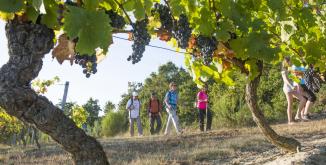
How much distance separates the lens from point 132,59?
320 cm

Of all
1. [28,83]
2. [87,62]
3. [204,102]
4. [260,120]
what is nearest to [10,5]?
[28,83]

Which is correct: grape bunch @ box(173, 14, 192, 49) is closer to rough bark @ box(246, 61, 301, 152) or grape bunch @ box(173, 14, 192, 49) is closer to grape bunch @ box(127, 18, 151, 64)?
grape bunch @ box(127, 18, 151, 64)

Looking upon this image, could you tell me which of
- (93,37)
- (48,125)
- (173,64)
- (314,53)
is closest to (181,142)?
(314,53)

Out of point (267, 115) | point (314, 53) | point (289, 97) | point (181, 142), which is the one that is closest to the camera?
point (314, 53)

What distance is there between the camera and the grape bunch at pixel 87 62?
3.32 m

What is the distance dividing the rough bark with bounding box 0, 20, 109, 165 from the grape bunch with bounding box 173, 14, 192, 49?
923 mm

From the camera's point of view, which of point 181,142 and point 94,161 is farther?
point 181,142

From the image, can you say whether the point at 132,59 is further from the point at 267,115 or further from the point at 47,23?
the point at 267,115

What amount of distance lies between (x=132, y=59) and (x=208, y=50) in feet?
2.40

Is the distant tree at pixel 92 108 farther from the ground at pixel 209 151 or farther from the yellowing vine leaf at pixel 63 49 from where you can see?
the yellowing vine leaf at pixel 63 49

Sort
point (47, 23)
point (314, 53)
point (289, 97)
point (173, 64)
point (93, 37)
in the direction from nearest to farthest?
point (93, 37)
point (47, 23)
point (314, 53)
point (289, 97)
point (173, 64)

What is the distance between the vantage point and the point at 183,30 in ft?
11.3

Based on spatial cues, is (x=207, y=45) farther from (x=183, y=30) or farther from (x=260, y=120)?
(x=260, y=120)

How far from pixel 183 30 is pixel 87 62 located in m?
0.72
